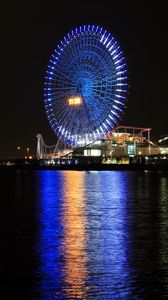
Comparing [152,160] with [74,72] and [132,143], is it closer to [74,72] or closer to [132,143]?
[132,143]

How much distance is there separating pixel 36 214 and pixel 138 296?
14.9m

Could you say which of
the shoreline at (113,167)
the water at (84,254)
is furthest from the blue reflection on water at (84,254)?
the shoreline at (113,167)

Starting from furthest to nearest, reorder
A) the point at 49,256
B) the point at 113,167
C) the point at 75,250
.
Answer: the point at 113,167, the point at 75,250, the point at 49,256

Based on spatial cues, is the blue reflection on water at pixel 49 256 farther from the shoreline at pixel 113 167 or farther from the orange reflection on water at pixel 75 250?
the shoreline at pixel 113 167

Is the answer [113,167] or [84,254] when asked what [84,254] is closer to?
[84,254]

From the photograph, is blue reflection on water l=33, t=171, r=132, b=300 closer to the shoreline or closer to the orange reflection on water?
the orange reflection on water

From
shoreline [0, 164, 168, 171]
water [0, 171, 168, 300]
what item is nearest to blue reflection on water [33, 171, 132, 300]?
water [0, 171, 168, 300]

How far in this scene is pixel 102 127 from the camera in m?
67.0

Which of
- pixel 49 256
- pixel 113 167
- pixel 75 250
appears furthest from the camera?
pixel 113 167

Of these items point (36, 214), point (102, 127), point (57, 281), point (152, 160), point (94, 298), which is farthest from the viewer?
point (152, 160)

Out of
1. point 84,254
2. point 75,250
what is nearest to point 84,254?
point 84,254

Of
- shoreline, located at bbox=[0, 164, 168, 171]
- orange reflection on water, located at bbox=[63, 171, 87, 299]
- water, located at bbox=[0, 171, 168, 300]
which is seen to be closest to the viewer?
water, located at bbox=[0, 171, 168, 300]

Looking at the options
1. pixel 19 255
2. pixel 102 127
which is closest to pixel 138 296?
pixel 19 255

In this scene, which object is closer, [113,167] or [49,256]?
[49,256]
